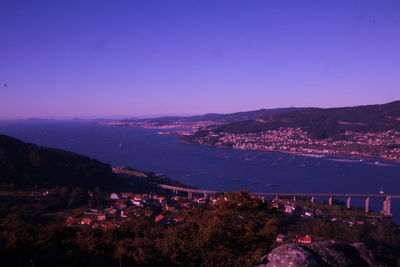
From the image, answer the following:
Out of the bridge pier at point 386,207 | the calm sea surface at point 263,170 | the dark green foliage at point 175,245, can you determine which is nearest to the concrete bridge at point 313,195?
the bridge pier at point 386,207

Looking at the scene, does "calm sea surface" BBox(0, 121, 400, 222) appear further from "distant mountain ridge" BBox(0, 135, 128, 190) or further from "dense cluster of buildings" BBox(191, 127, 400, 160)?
"distant mountain ridge" BBox(0, 135, 128, 190)

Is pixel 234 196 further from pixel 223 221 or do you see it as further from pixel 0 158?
pixel 0 158

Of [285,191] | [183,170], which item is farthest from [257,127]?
[285,191]

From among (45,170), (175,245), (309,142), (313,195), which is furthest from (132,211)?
(309,142)

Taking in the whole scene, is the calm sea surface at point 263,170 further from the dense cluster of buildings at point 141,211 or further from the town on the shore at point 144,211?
the dense cluster of buildings at point 141,211

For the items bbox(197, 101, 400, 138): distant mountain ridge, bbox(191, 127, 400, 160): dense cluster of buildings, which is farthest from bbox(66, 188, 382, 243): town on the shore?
bbox(197, 101, 400, 138): distant mountain ridge

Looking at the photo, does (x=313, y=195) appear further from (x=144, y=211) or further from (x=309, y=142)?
(x=309, y=142)
